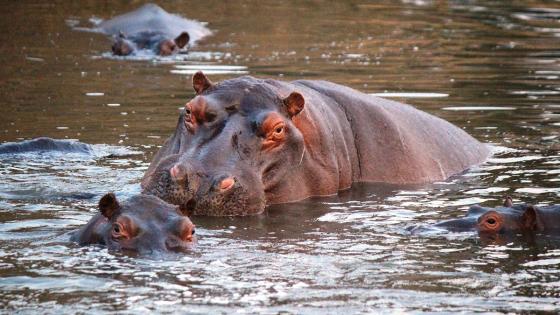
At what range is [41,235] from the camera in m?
7.59

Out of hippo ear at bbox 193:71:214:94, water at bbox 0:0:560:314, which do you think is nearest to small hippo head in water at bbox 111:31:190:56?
water at bbox 0:0:560:314

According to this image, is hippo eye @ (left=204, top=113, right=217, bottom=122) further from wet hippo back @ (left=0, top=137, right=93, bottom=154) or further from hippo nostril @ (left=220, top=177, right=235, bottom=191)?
wet hippo back @ (left=0, top=137, right=93, bottom=154)

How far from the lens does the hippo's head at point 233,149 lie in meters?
8.20

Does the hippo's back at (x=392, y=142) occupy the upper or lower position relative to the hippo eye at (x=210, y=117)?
lower

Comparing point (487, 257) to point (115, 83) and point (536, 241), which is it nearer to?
point (536, 241)

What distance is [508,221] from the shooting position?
25.8 ft

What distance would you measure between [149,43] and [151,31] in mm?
821

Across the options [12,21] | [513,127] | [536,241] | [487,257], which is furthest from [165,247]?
[12,21]

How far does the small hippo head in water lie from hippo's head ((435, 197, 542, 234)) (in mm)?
10867

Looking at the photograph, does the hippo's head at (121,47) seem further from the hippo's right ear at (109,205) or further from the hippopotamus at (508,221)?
the hippo's right ear at (109,205)

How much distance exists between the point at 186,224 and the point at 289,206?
6.60 ft

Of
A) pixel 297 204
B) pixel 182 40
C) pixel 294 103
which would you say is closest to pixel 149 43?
pixel 182 40

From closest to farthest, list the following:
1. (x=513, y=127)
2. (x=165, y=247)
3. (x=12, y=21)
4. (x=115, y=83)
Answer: (x=165, y=247), (x=513, y=127), (x=115, y=83), (x=12, y=21)

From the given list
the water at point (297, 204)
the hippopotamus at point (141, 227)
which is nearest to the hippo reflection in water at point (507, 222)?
the water at point (297, 204)
